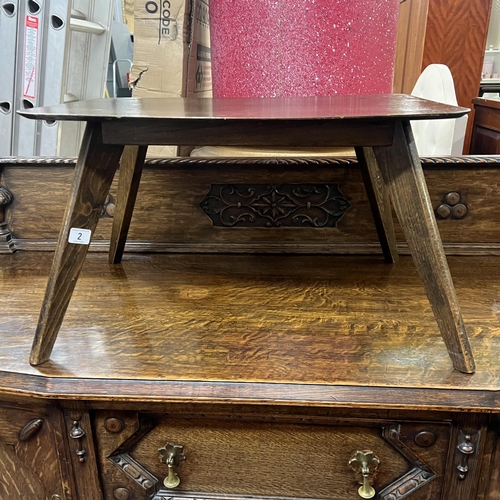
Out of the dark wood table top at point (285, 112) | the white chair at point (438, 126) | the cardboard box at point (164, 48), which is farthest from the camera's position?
the white chair at point (438, 126)

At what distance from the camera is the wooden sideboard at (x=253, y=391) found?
566mm

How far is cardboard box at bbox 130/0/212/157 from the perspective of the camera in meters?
1.00

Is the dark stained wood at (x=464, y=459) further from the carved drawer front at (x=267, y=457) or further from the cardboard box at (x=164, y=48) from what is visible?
the cardboard box at (x=164, y=48)

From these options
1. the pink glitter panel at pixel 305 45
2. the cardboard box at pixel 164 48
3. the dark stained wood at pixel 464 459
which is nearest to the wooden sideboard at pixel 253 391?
the dark stained wood at pixel 464 459

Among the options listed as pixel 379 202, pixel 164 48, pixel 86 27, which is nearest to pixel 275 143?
pixel 379 202

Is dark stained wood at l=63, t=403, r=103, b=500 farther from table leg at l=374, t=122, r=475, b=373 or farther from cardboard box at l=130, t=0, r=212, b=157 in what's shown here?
cardboard box at l=130, t=0, r=212, b=157

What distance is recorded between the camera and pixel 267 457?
2.04ft

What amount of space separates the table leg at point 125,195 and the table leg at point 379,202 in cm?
39

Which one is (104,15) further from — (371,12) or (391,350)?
(391,350)

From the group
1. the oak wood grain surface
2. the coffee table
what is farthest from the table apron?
the oak wood grain surface

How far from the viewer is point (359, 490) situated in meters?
0.61

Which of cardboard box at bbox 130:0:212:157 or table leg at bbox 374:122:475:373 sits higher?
cardboard box at bbox 130:0:212:157

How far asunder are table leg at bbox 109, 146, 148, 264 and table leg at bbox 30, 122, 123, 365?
233 millimetres

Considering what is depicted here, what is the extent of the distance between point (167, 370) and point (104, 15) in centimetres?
105
